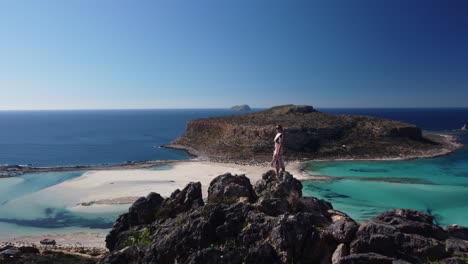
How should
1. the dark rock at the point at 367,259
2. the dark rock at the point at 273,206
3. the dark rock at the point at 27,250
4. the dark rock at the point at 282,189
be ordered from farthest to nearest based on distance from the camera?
the dark rock at the point at 27,250 < the dark rock at the point at 282,189 < the dark rock at the point at 273,206 < the dark rock at the point at 367,259

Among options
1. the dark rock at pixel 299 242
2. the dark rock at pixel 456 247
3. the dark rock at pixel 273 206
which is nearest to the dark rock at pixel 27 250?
the dark rock at pixel 273 206

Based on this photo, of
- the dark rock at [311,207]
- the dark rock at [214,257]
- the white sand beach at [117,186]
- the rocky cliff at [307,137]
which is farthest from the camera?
the rocky cliff at [307,137]

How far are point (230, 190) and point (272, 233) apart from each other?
5.63m

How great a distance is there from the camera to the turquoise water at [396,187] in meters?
50.4

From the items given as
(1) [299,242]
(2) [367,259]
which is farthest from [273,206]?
(2) [367,259]

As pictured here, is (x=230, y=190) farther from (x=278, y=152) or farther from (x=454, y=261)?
(x=454, y=261)

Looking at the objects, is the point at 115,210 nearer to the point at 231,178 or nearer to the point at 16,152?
the point at 231,178

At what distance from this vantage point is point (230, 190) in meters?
22.5

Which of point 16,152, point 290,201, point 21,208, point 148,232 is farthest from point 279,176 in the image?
point 16,152

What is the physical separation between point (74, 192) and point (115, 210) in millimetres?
15075

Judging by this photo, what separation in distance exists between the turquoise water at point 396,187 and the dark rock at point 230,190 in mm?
26200

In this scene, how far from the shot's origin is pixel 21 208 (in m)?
Answer: 54.4

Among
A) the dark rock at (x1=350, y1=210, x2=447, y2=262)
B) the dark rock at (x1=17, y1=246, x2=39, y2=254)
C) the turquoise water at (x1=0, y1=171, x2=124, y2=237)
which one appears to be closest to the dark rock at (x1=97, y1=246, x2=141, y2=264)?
the dark rock at (x1=350, y1=210, x2=447, y2=262)

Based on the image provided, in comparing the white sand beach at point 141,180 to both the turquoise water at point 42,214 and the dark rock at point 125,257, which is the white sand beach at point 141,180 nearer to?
the turquoise water at point 42,214
